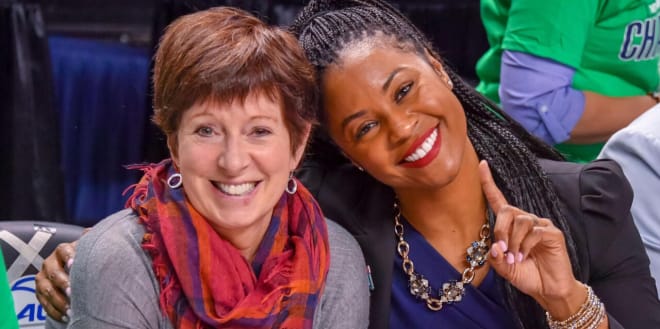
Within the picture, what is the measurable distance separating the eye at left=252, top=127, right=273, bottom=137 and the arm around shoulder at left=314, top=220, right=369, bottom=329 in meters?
0.30

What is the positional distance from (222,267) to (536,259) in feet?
1.91

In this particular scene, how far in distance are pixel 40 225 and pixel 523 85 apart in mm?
1268

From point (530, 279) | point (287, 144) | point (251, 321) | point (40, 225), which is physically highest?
point (287, 144)

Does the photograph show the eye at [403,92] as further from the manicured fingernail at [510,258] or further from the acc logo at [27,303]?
the acc logo at [27,303]

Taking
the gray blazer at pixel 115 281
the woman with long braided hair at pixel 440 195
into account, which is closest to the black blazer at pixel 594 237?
the woman with long braided hair at pixel 440 195

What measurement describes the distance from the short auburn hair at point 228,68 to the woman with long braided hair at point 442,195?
4.5 inches

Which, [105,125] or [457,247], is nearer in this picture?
[457,247]

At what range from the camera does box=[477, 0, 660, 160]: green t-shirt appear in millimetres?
2582

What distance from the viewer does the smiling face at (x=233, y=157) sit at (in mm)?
1827

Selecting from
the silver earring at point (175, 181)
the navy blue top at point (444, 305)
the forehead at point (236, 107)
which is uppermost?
the forehead at point (236, 107)

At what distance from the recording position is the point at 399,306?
2100mm

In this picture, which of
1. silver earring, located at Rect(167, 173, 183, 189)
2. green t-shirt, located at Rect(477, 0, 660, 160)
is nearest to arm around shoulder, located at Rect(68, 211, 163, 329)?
silver earring, located at Rect(167, 173, 183, 189)

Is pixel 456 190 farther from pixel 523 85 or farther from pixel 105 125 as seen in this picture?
pixel 105 125

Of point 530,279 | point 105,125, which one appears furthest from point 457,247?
point 105,125
